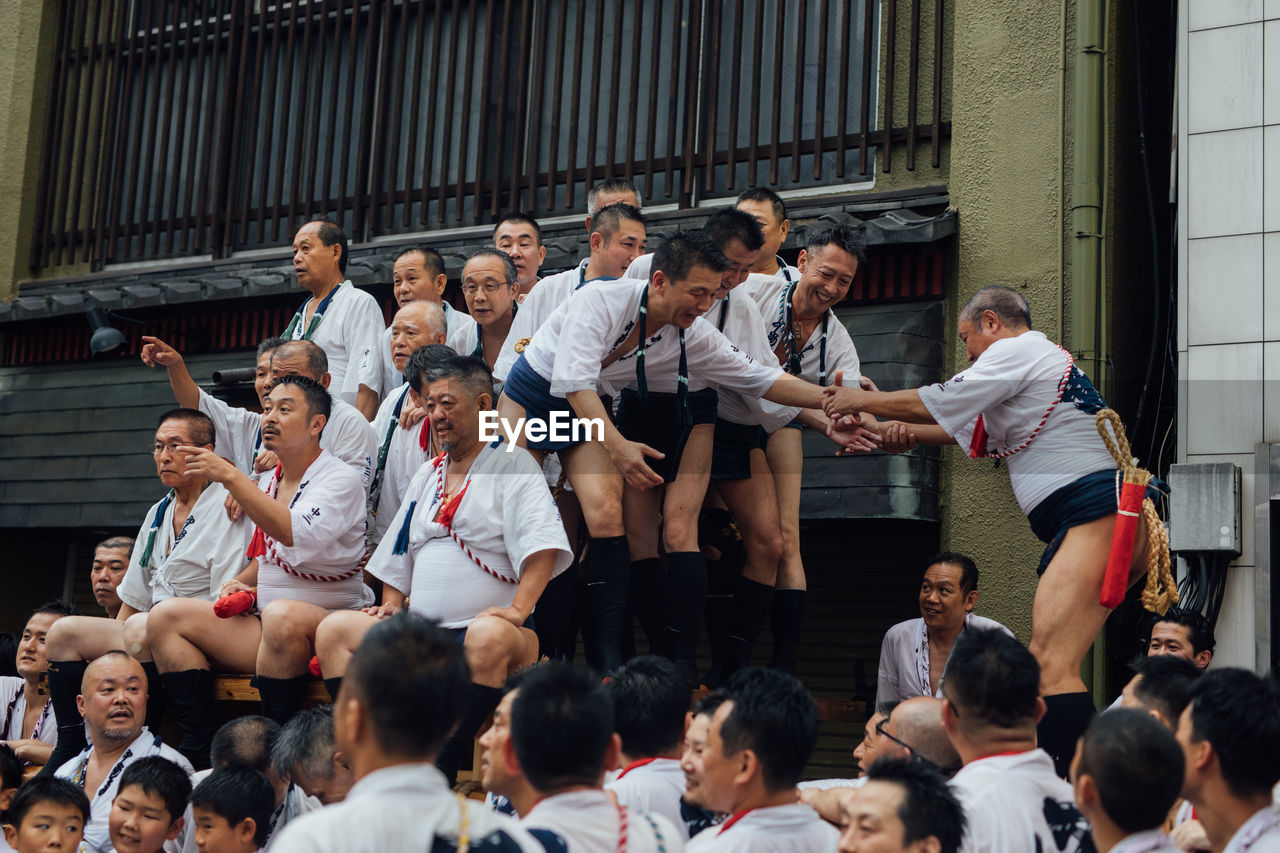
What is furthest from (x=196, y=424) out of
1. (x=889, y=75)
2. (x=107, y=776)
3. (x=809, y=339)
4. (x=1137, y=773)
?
(x=1137, y=773)

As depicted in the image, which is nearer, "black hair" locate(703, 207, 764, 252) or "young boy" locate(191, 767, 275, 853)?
"young boy" locate(191, 767, 275, 853)

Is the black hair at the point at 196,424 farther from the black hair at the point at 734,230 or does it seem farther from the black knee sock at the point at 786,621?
the black knee sock at the point at 786,621

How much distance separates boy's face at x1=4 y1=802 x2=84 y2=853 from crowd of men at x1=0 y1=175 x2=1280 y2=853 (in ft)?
0.04

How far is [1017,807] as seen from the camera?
3242 millimetres

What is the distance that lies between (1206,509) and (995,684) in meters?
3.46

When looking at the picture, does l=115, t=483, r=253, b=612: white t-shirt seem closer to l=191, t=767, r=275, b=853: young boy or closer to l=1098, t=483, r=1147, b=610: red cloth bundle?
l=191, t=767, r=275, b=853: young boy

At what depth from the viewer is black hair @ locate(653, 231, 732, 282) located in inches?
209

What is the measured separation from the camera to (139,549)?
660cm

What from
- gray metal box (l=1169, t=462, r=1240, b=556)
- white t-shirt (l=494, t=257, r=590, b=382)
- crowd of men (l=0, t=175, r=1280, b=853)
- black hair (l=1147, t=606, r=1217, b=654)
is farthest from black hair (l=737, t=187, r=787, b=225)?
black hair (l=1147, t=606, r=1217, b=654)

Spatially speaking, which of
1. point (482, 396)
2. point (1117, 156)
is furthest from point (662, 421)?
point (1117, 156)

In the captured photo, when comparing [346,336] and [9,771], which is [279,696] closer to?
[9,771]

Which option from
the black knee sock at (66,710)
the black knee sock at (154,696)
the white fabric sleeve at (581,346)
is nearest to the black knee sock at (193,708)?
the black knee sock at (154,696)

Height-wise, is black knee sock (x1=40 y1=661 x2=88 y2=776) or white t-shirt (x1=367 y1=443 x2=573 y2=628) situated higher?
white t-shirt (x1=367 y1=443 x2=573 y2=628)

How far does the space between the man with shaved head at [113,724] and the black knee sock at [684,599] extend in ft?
6.77
